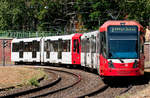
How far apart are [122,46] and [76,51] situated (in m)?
13.1

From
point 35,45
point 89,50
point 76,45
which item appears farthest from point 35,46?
point 89,50

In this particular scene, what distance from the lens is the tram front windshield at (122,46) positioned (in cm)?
1630

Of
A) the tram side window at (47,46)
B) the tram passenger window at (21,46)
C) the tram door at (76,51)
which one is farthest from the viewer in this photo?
the tram passenger window at (21,46)

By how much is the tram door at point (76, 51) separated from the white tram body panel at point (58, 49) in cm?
69

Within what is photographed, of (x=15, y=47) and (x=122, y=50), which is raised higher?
(x=122, y=50)

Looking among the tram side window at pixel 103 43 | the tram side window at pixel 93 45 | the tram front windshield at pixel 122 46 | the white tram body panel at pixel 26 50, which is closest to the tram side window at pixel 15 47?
the white tram body panel at pixel 26 50

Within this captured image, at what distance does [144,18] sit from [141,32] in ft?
129

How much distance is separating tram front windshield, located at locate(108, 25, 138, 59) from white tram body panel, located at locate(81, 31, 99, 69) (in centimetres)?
311

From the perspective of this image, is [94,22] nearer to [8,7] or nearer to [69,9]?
[69,9]

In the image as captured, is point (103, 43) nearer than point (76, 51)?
Yes

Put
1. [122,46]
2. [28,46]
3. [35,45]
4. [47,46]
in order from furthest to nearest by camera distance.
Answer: [28,46]
[35,45]
[47,46]
[122,46]

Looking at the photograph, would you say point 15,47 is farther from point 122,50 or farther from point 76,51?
point 122,50

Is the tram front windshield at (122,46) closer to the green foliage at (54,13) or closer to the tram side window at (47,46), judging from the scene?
the tram side window at (47,46)

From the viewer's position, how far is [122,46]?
16281 mm
